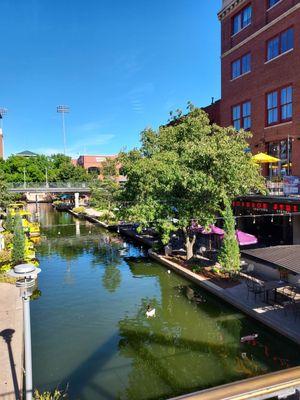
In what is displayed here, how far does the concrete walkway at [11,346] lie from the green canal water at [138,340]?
82cm

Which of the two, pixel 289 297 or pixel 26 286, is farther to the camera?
pixel 289 297

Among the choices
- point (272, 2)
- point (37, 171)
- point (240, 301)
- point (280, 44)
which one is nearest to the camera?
point (240, 301)

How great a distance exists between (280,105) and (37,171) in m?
76.3

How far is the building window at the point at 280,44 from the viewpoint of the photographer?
25844mm

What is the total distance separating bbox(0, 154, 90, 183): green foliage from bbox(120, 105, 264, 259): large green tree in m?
64.9

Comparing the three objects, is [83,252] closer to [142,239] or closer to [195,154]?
[142,239]

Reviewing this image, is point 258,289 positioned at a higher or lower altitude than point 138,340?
higher

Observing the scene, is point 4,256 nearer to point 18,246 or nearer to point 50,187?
point 18,246

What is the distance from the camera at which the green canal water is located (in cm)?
1089

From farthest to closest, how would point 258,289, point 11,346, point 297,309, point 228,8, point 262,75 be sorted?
point 228,8 → point 262,75 → point 258,289 → point 297,309 → point 11,346

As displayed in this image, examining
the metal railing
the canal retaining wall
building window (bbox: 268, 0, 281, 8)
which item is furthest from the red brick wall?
the metal railing

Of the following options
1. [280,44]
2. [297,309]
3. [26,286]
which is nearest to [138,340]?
[297,309]

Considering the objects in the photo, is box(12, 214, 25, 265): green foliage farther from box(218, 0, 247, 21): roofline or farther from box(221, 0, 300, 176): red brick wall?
box(218, 0, 247, 21): roofline

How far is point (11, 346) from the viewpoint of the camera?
467 inches
